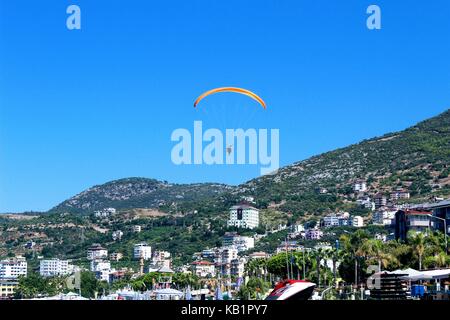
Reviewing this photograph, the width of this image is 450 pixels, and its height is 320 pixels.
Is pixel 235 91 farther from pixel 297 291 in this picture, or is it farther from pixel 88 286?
pixel 88 286

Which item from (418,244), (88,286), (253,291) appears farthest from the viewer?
(88,286)

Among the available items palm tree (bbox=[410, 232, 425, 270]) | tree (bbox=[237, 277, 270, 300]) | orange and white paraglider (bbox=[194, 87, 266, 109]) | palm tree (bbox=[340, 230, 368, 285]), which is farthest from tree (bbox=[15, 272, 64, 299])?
orange and white paraglider (bbox=[194, 87, 266, 109])

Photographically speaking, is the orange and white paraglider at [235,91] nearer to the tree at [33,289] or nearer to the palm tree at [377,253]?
the palm tree at [377,253]

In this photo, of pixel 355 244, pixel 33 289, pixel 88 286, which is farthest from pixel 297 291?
pixel 88 286

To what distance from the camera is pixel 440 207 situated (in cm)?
11950

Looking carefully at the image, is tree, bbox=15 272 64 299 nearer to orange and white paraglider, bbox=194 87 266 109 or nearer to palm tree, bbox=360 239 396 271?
palm tree, bbox=360 239 396 271

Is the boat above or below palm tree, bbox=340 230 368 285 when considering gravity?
below

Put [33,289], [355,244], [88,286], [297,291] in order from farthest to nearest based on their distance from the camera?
[88,286], [33,289], [355,244], [297,291]

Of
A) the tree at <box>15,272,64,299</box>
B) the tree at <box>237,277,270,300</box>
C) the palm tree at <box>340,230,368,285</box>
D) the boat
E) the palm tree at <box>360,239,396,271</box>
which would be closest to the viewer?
the boat

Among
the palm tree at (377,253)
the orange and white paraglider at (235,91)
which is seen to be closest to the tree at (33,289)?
the palm tree at (377,253)

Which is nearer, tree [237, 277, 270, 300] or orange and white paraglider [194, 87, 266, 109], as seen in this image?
orange and white paraglider [194, 87, 266, 109]
